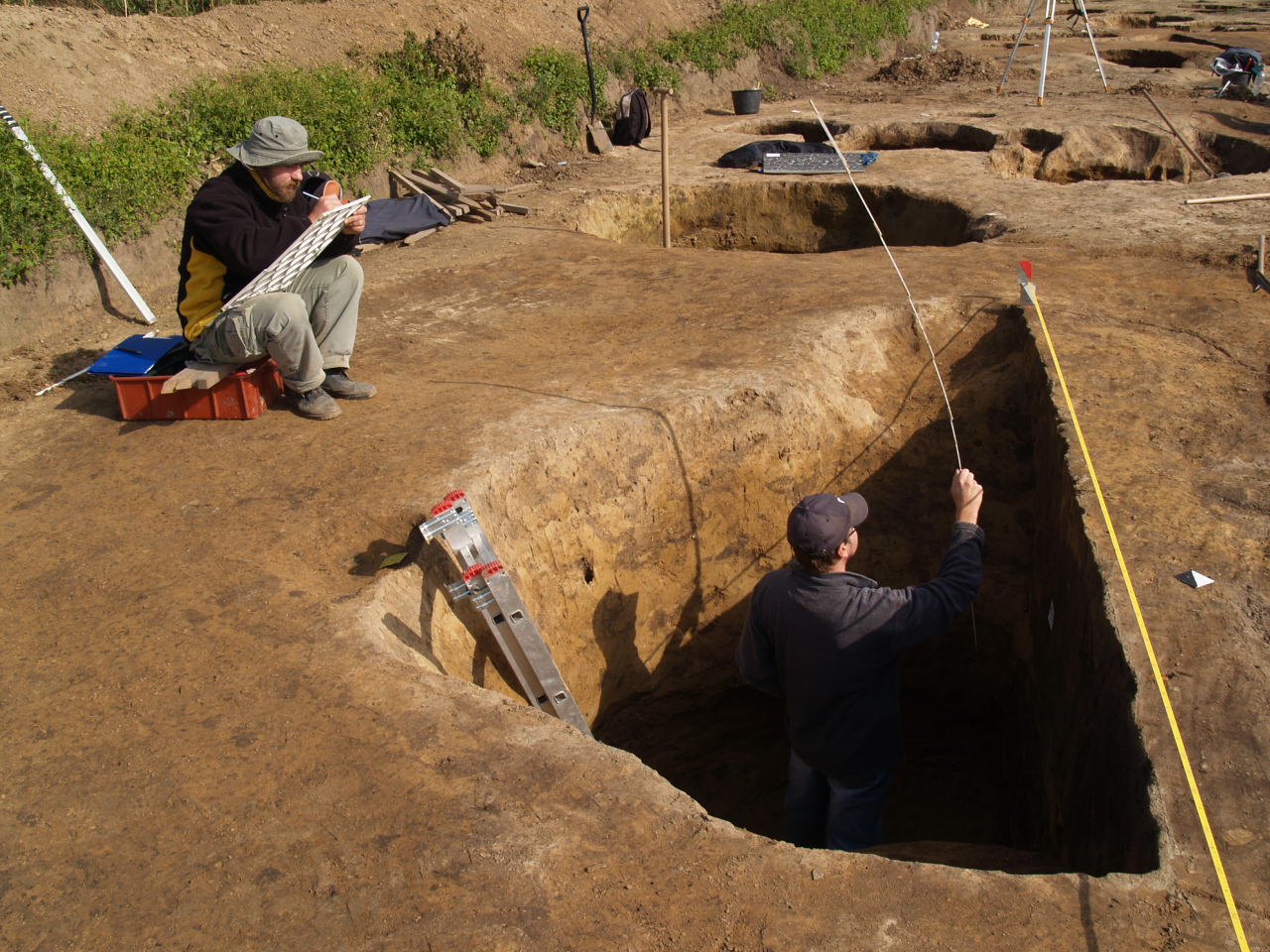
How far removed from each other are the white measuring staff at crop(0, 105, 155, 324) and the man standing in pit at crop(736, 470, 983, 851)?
5.46 meters

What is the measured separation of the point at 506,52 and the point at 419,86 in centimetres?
163

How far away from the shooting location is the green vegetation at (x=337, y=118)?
6.96 metres

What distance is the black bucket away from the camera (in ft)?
46.1

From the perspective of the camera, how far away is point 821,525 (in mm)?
3514

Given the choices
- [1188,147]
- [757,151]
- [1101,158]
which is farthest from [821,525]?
[1101,158]

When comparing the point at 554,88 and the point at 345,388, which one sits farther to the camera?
the point at 554,88

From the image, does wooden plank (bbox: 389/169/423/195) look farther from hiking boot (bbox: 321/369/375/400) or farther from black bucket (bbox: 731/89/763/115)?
black bucket (bbox: 731/89/763/115)

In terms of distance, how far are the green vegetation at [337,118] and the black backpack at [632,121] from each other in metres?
0.38

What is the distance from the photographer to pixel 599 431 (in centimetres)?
497

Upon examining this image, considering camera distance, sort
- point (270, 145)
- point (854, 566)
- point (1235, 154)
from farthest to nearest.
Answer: point (1235, 154)
point (854, 566)
point (270, 145)

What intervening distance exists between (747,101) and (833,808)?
12.1 meters

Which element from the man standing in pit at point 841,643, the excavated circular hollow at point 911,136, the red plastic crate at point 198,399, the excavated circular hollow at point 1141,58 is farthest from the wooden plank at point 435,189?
the excavated circular hollow at point 1141,58

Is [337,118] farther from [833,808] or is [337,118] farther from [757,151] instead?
[833,808]

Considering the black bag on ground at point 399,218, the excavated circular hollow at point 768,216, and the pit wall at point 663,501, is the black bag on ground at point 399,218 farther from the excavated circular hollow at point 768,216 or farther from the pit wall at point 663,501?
the pit wall at point 663,501
